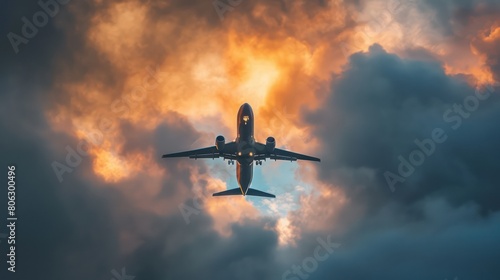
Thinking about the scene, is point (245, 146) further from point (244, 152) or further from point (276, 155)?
point (276, 155)

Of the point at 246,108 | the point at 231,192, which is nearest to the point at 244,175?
the point at 231,192

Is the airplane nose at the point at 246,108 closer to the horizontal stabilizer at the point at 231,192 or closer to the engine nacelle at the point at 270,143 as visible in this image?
the engine nacelle at the point at 270,143

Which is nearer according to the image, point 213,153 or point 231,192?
point 213,153

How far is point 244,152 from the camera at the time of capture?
10856cm

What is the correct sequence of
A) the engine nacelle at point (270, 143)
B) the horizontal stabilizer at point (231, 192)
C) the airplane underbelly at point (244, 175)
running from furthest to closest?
1. the horizontal stabilizer at point (231, 192)
2. the airplane underbelly at point (244, 175)
3. the engine nacelle at point (270, 143)

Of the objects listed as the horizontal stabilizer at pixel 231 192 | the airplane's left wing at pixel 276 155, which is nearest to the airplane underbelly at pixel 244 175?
the airplane's left wing at pixel 276 155

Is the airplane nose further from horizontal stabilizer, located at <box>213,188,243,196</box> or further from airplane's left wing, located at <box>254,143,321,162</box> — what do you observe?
horizontal stabilizer, located at <box>213,188,243,196</box>

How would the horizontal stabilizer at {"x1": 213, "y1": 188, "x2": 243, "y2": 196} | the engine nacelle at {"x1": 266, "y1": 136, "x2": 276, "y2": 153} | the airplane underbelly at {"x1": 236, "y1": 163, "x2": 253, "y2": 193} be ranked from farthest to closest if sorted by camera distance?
the horizontal stabilizer at {"x1": 213, "y1": 188, "x2": 243, "y2": 196} → the airplane underbelly at {"x1": 236, "y1": 163, "x2": 253, "y2": 193} → the engine nacelle at {"x1": 266, "y1": 136, "x2": 276, "y2": 153}

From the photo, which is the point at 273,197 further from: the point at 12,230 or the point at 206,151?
the point at 12,230

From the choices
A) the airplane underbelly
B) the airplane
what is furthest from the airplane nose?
the airplane underbelly

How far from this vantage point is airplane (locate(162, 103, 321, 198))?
102750mm

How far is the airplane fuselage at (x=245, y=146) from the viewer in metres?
101

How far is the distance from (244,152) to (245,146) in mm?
1811

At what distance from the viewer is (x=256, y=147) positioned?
363 feet
